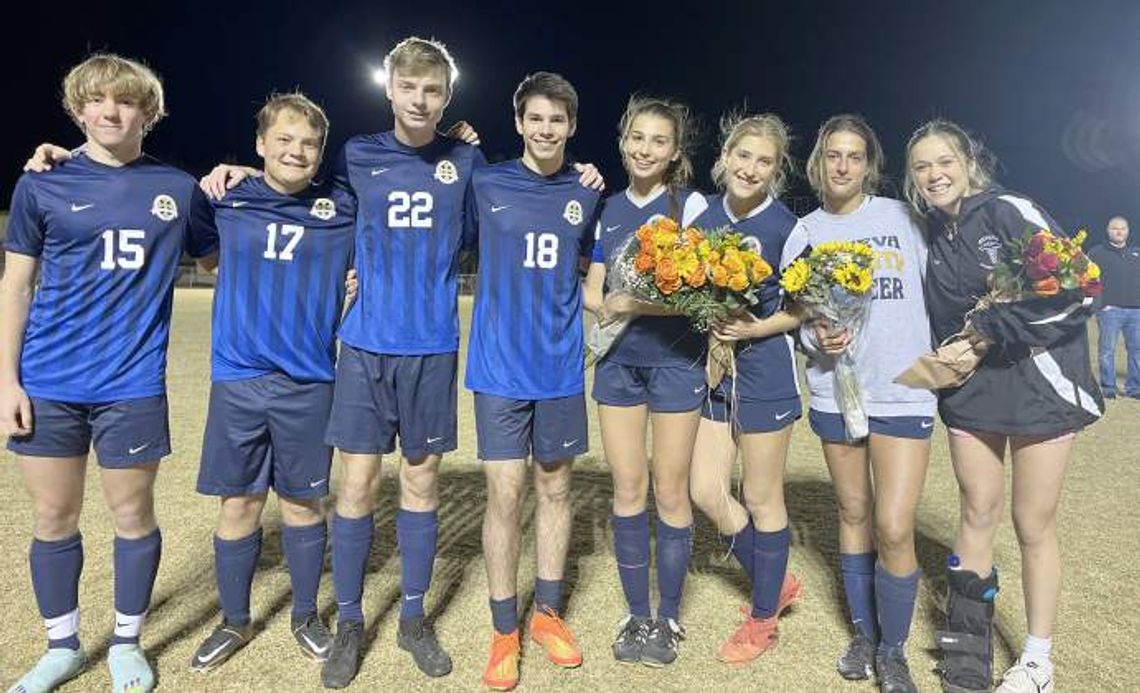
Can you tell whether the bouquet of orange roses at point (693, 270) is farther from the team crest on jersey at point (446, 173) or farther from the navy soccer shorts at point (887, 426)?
the team crest on jersey at point (446, 173)

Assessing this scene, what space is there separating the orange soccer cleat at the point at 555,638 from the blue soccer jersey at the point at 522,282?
111 cm

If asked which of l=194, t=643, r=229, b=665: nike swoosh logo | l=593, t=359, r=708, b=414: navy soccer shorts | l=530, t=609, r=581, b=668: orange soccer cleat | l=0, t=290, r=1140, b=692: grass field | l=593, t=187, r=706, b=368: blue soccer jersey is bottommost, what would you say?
l=0, t=290, r=1140, b=692: grass field

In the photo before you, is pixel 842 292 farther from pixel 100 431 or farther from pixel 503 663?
pixel 100 431

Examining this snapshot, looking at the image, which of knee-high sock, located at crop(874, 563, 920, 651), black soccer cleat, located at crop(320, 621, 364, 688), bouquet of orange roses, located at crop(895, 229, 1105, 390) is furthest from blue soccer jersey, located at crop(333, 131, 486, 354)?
knee-high sock, located at crop(874, 563, 920, 651)

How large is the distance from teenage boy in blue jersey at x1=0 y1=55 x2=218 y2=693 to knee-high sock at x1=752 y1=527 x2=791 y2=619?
8.90 ft

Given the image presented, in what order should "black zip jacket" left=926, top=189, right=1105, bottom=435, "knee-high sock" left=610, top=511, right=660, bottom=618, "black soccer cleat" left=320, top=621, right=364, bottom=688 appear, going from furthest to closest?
"knee-high sock" left=610, top=511, right=660, bottom=618, "black soccer cleat" left=320, top=621, right=364, bottom=688, "black zip jacket" left=926, top=189, right=1105, bottom=435

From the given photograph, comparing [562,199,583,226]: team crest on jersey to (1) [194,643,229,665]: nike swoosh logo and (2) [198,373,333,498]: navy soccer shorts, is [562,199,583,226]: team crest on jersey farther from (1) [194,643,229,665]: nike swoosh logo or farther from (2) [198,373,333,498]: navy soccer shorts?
(1) [194,643,229,665]: nike swoosh logo

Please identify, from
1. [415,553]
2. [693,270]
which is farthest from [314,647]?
[693,270]

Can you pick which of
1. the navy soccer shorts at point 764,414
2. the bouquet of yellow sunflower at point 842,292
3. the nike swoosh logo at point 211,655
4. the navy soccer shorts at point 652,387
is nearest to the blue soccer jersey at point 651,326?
the navy soccer shorts at point 652,387

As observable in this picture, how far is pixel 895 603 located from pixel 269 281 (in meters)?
3.07

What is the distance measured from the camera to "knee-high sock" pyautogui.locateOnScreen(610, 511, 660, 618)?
375 centimetres

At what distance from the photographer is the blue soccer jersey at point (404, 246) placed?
3492 mm

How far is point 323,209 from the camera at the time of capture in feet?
11.6

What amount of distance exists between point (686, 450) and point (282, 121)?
90.4 inches
